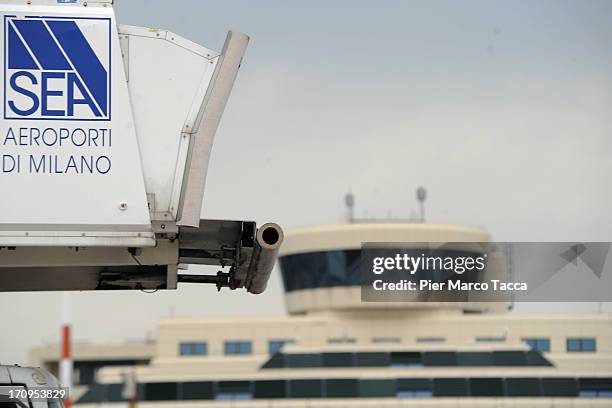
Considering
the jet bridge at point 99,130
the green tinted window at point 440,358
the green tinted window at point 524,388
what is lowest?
the green tinted window at point 524,388

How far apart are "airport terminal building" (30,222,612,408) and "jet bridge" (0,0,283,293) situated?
293ft

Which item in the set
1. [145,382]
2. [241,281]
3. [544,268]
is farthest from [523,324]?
[241,281]

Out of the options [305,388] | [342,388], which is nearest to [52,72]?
[342,388]

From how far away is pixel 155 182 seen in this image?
918 cm

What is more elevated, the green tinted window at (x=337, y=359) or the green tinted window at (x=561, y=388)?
the green tinted window at (x=337, y=359)

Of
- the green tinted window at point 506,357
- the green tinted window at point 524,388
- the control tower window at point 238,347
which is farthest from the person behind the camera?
the control tower window at point 238,347

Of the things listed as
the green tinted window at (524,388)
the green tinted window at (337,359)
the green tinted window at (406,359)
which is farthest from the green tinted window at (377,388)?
the green tinted window at (524,388)

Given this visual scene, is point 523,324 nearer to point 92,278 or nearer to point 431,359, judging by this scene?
point 431,359

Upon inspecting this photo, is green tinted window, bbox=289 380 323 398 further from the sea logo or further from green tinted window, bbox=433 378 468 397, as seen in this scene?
the sea logo

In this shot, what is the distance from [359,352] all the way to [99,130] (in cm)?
9603

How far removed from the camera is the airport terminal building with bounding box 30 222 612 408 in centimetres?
10181

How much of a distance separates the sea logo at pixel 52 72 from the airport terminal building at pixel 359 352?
8966 centimetres

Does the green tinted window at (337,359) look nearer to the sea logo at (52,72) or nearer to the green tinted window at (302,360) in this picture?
the green tinted window at (302,360)

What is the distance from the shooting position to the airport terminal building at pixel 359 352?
10181cm
